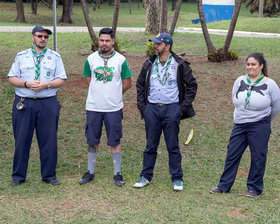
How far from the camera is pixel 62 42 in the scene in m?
17.5

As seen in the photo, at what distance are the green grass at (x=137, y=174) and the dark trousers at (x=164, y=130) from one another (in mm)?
289

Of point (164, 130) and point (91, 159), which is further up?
point (164, 130)

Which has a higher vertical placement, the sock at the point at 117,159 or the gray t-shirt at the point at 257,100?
the gray t-shirt at the point at 257,100

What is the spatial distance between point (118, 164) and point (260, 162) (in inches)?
70.0

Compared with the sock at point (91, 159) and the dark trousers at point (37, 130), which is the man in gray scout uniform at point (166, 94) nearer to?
the sock at point (91, 159)

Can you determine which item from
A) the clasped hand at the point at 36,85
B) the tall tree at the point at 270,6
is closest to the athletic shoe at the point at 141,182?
the clasped hand at the point at 36,85

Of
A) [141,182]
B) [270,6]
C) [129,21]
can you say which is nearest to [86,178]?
[141,182]

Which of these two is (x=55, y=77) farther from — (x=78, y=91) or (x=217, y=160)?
(x=78, y=91)

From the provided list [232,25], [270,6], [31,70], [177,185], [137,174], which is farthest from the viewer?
[270,6]

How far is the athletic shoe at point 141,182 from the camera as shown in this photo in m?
5.95

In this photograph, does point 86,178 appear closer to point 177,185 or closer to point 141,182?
point 141,182

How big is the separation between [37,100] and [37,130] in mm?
424

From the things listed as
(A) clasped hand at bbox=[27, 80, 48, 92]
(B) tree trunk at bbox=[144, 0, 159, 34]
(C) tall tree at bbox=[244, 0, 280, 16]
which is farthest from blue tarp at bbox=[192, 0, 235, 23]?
(A) clasped hand at bbox=[27, 80, 48, 92]

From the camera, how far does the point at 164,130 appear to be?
590 centimetres
